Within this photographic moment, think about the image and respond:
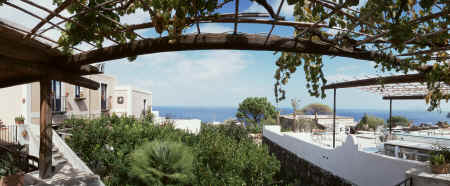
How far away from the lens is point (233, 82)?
85.8 meters

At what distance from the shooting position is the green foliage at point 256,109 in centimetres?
3688

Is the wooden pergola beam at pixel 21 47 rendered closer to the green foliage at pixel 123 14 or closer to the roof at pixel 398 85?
the green foliage at pixel 123 14

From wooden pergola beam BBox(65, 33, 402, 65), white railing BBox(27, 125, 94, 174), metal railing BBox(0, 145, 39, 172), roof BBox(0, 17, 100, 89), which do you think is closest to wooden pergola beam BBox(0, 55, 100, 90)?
roof BBox(0, 17, 100, 89)

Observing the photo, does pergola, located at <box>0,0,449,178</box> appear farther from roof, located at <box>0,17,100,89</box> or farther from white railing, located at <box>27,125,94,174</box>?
white railing, located at <box>27,125,94,174</box>

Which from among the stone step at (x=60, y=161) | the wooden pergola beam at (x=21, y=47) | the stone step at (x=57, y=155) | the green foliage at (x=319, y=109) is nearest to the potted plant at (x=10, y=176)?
the stone step at (x=60, y=161)

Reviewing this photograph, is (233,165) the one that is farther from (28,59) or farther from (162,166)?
(28,59)

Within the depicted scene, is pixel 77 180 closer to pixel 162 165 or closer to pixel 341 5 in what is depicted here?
pixel 162 165

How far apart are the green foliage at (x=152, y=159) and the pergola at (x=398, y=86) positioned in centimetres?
320

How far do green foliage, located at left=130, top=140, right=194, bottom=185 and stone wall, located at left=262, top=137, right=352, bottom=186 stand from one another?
4.47 m

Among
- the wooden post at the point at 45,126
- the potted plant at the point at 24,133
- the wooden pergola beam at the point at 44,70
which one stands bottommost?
the potted plant at the point at 24,133

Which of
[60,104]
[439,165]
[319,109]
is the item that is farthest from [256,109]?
[439,165]

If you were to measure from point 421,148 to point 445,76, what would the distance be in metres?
4.07

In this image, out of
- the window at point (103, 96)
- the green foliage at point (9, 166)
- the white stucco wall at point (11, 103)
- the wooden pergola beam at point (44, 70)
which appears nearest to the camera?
the wooden pergola beam at point (44, 70)

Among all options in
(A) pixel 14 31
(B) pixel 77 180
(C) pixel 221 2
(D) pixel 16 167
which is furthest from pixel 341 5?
(D) pixel 16 167
